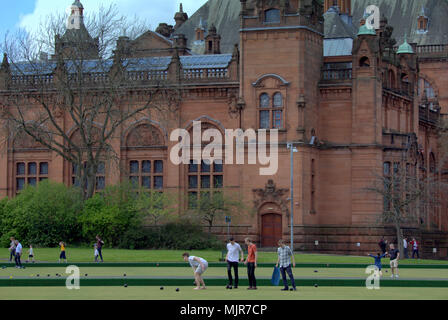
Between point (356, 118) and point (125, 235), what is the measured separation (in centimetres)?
1940

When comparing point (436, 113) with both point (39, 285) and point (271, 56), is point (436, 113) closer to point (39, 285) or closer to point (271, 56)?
point (271, 56)

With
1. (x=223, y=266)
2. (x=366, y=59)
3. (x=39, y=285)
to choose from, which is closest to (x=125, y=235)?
(x=223, y=266)

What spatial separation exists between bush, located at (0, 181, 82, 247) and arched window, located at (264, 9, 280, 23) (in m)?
18.7

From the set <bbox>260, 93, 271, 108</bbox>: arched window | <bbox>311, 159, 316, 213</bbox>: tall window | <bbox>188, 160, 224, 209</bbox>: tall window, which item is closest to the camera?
<bbox>260, 93, 271, 108</bbox>: arched window

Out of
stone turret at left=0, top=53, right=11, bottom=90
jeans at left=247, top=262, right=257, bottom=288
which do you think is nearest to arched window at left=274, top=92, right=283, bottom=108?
stone turret at left=0, top=53, right=11, bottom=90

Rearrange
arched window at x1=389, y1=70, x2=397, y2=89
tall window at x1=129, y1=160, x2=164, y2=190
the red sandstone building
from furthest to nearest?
arched window at x1=389, y1=70, x2=397, y2=89
tall window at x1=129, y1=160, x2=164, y2=190
the red sandstone building

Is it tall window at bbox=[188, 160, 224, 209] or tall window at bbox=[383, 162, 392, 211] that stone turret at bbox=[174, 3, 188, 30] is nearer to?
tall window at bbox=[188, 160, 224, 209]

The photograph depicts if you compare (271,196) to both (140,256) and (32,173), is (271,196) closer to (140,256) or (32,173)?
(140,256)

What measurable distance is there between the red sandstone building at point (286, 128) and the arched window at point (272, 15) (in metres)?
0.07

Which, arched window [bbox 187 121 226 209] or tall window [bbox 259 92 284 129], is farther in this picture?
arched window [bbox 187 121 226 209]

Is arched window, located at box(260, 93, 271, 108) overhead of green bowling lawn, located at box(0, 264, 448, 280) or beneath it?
overhead

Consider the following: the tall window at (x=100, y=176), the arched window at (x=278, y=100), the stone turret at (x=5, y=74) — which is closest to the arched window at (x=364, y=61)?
the arched window at (x=278, y=100)

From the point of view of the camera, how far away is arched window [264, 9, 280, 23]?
71875 millimetres

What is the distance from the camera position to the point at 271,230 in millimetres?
71000
